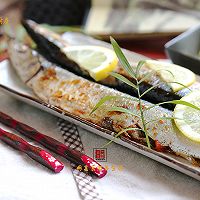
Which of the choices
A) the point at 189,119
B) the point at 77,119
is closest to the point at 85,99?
the point at 77,119

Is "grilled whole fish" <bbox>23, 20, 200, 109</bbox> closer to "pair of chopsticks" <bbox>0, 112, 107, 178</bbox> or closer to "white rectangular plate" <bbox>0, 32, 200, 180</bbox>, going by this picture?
"white rectangular plate" <bbox>0, 32, 200, 180</bbox>

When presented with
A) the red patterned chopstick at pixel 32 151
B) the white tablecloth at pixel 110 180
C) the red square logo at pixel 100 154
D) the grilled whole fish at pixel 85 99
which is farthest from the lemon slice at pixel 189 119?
the red patterned chopstick at pixel 32 151

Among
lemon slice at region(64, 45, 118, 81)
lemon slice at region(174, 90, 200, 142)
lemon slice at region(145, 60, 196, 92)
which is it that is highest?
lemon slice at region(64, 45, 118, 81)

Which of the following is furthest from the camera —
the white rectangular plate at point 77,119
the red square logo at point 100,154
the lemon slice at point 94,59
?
the lemon slice at point 94,59

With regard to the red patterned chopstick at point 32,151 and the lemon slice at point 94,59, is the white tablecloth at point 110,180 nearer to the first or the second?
the red patterned chopstick at point 32,151

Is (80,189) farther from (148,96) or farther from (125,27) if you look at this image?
(125,27)

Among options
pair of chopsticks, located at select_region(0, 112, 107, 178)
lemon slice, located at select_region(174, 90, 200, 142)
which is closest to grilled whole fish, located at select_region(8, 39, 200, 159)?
lemon slice, located at select_region(174, 90, 200, 142)

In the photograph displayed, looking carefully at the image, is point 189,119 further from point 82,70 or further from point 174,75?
point 82,70
